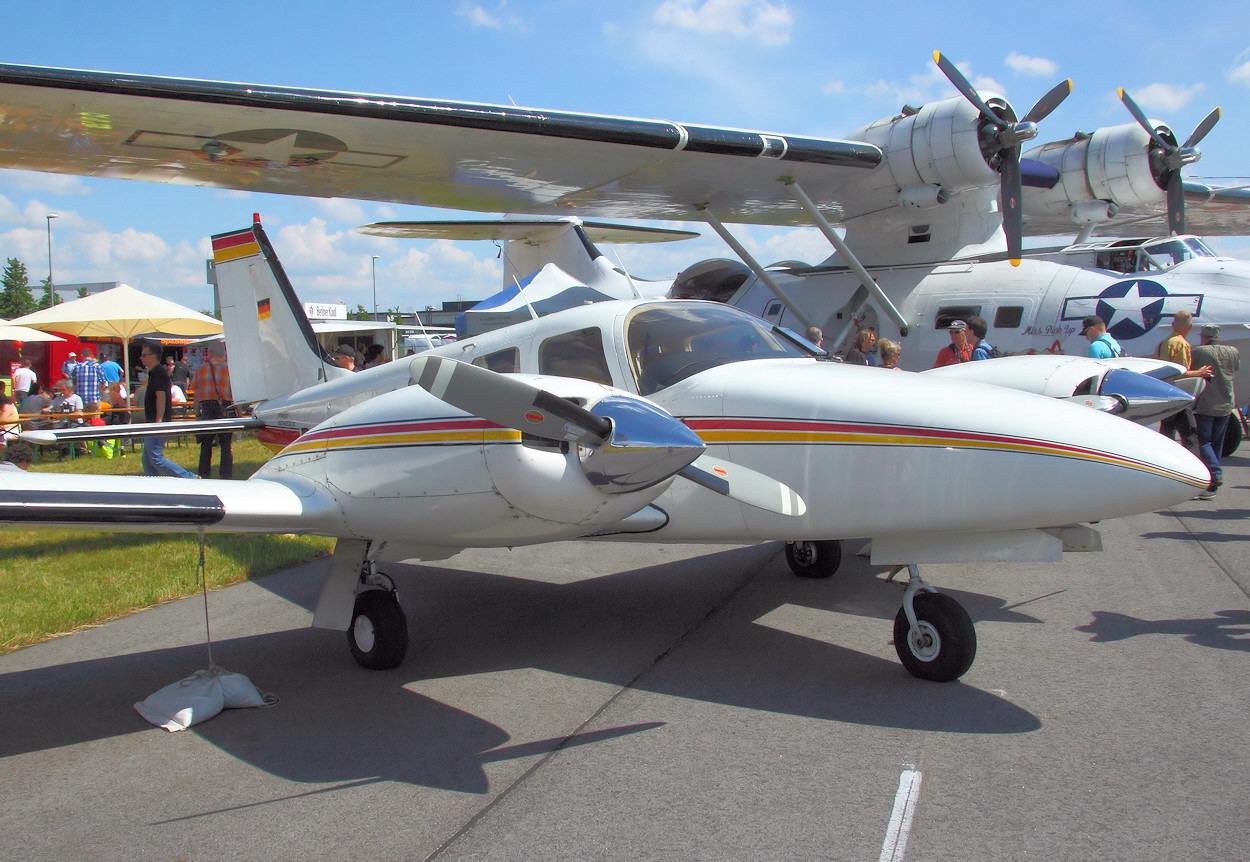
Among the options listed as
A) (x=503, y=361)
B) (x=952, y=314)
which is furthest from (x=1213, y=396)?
(x=503, y=361)

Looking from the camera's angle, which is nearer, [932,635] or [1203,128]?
[932,635]

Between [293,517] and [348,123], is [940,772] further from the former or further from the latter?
[348,123]

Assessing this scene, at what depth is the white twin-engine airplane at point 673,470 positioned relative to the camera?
3734mm

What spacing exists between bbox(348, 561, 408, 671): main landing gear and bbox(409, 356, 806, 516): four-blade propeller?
5.41 ft

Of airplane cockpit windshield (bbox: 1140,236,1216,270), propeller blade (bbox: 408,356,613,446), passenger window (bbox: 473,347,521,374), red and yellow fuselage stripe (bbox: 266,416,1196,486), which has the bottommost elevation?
red and yellow fuselage stripe (bbox: 266,416,1196,486)

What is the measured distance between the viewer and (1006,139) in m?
11.6

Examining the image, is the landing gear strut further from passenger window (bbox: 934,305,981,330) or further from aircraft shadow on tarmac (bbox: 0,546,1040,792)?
passenger window (bbox: 934,305,981,330)

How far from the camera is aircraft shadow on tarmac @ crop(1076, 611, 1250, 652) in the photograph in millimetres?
4812

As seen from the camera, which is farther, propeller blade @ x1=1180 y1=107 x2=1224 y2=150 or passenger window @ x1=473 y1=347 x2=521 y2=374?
propeller blade @ x1=1180 y1=107 x2=1224 y2=150

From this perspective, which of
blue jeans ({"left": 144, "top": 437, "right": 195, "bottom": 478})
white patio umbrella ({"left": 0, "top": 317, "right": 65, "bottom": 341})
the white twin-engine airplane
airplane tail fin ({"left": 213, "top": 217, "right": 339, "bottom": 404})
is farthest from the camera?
white patio umbrella ({"left": 0, "top": 317, "right": 65, "bottom": 341})

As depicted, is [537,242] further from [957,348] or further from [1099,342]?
[1099,342]

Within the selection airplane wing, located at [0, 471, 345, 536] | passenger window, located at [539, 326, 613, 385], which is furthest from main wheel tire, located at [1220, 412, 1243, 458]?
airplane wing, located at [0, 471, 345, 536]

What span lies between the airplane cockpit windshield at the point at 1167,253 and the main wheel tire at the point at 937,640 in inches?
338

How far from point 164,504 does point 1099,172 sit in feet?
45.7
